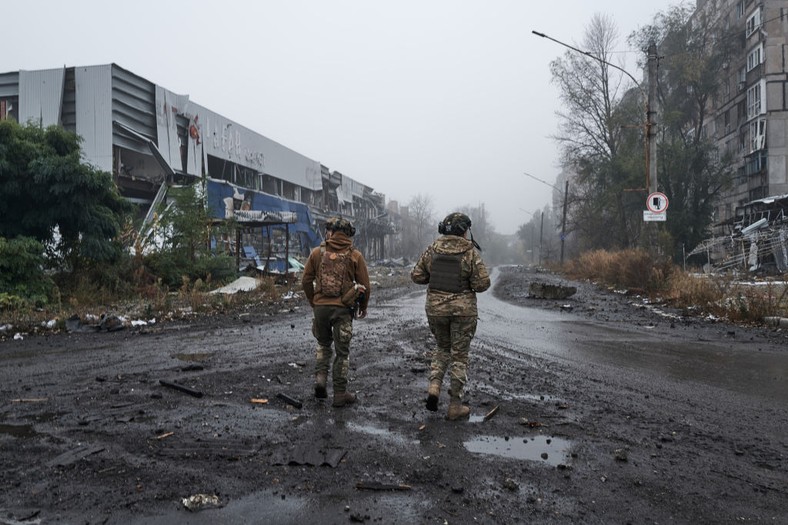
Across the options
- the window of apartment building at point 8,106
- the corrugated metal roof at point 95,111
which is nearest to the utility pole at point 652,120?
the corrugated metal roof at point 95,111

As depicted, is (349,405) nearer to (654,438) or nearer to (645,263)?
(654,438)

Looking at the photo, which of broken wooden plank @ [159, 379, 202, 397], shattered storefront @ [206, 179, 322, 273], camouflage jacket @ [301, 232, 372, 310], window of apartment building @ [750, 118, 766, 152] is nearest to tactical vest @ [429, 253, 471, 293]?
camouflage jacket @ [301, 232, 372, 310]

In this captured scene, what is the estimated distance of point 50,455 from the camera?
4.02 meters

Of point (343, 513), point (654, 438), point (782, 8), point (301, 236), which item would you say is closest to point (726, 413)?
point (654, 438)

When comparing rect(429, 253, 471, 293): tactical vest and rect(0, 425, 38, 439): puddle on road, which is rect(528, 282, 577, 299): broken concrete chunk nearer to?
rect(429, 253, 471, 293): tactical vest

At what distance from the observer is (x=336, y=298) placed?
5555mm

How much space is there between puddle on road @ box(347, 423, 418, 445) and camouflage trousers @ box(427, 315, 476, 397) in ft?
2.62

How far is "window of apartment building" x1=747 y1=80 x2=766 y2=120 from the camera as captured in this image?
38062mm

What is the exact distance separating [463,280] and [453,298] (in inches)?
8.3

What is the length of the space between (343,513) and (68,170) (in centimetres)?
Answer: 1498

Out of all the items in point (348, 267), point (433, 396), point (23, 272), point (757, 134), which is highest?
point (757, 134)

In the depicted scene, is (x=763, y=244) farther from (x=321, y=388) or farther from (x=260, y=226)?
(x=321, y=388)

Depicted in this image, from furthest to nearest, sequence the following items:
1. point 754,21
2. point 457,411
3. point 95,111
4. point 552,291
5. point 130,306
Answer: point 754,21 < point 95,111 < point 552,291 < point 130,306 < point 457,411

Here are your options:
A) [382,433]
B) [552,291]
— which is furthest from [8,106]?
[382,433]
